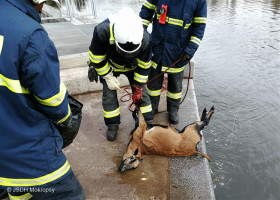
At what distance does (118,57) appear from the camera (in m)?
2.57

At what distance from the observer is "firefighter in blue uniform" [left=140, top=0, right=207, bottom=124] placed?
2742 mm

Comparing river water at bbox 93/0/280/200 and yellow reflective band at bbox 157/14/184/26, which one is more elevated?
yellow reflective band at bbox 157/14/184/26

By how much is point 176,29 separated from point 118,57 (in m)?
0.86

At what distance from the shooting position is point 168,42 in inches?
114

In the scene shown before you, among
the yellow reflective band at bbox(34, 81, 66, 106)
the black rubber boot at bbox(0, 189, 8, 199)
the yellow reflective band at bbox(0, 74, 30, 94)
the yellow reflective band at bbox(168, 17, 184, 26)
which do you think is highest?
the yellow reflective band at bbox(168, 17, 184, 26)

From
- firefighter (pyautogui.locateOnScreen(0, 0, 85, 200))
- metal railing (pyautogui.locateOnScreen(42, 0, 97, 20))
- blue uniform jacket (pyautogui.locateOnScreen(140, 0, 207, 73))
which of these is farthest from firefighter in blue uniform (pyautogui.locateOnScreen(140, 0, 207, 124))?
metal railing (pyautogui.locateOnScreen(42, 0, 97, 20))

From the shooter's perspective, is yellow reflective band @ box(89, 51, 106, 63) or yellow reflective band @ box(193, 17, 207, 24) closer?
yellow reflective band @ box(89, 51, 106, 63)

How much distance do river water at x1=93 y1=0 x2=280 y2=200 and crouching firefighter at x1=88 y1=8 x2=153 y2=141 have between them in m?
1.57

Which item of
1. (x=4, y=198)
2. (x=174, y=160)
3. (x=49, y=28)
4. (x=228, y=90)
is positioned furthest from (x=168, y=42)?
(x=49, y=28)

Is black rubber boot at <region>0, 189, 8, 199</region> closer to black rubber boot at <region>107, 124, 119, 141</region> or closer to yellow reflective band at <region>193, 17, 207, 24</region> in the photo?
black rubber boot at <region>107, 124, 119, 141</region>

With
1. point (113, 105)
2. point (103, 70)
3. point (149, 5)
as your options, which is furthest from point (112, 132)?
point (149, 5)

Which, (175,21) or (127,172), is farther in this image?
(175,21)

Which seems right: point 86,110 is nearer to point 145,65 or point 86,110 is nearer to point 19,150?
point 145,65

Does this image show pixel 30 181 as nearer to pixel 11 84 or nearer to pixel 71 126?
pixel 71 126
